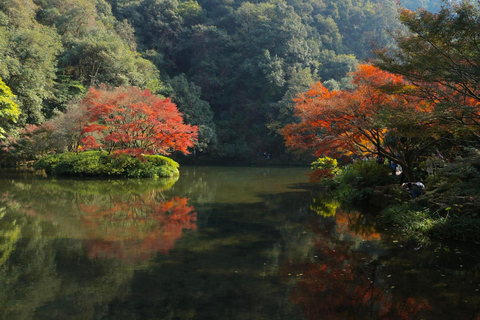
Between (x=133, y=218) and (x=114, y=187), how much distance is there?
5723 mm

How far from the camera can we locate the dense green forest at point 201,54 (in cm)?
2422

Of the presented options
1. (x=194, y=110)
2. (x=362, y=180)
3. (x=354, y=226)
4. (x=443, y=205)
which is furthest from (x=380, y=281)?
(x=194, y=110)

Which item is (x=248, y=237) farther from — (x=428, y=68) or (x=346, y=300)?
(x=428, y=68)

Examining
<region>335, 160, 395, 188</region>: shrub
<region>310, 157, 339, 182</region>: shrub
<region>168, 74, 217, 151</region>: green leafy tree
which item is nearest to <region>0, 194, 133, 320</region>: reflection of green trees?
<region>335, 160, 395, 188</region>: shrub

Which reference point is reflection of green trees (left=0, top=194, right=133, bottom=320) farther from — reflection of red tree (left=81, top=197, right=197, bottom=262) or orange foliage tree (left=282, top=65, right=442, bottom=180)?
orange foliage tree (left=282, top=65, right=442, bottom=180)

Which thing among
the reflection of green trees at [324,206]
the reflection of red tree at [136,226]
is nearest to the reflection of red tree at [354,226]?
the reflection of green trees at [324,206]

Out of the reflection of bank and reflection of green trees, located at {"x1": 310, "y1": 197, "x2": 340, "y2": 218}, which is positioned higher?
reflection of green trees, located at {"x1": 310, "y1": 197, "x2": 340, "y2": 218}

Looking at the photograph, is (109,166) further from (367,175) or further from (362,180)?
(367,175)

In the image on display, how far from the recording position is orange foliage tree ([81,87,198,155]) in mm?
17031

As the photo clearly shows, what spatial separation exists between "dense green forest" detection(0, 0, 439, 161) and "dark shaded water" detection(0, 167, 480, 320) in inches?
618

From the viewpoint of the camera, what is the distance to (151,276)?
15.4 ft

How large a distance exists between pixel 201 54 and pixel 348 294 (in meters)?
36.2

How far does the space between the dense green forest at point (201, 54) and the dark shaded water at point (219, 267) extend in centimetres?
1570

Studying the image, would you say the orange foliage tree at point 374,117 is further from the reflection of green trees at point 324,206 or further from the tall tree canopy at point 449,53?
the reflection of green trees at point 324,206
